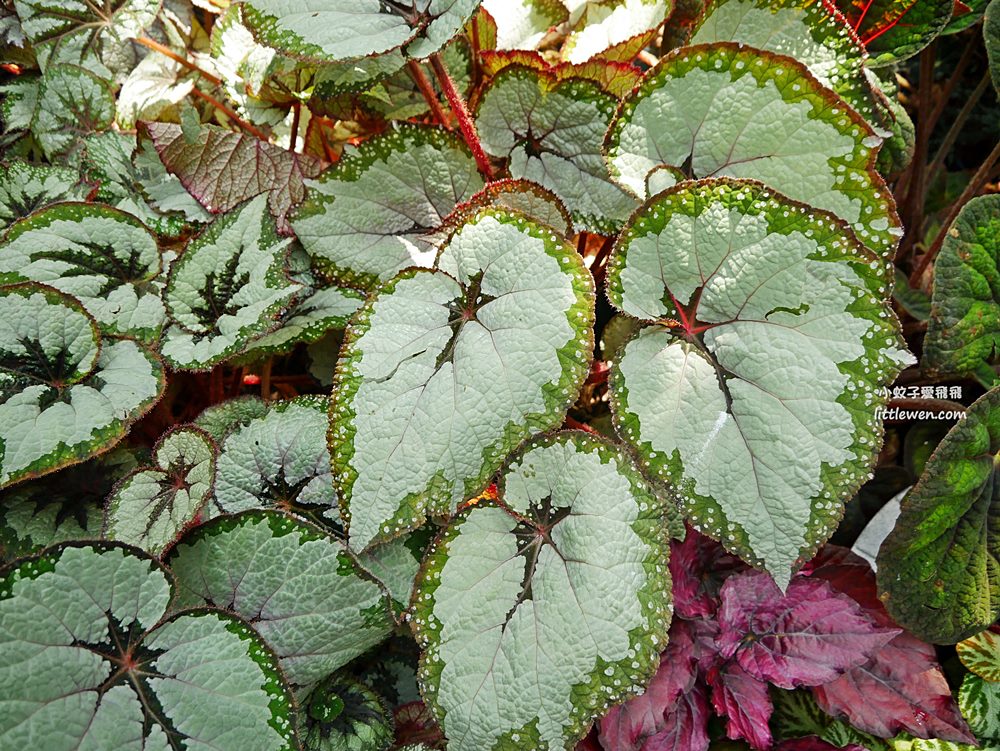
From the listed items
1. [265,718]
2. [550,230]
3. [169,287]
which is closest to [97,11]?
[169,287]

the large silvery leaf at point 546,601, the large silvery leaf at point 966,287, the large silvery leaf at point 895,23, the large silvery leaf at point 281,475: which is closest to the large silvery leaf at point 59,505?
the large silvery leaf at point 281,475

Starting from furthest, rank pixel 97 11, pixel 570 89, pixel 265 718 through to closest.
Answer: pixel 97 11 → pixel 570 89 → pixel 265 718

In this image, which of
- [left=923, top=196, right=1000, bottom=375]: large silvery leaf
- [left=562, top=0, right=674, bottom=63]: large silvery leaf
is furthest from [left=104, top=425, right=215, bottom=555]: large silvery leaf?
[left=923, top=196, right=1000, bottom=375]: large silvery leaf

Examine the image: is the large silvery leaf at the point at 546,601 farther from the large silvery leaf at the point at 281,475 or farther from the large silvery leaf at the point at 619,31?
the large silvery leaf at the point at 619,31

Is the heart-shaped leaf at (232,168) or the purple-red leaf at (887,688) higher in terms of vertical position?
the heart-shaped leaf at (232,168)

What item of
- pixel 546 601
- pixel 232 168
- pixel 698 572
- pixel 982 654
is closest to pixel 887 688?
pixel 982 654

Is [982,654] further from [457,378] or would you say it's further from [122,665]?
[122,665]

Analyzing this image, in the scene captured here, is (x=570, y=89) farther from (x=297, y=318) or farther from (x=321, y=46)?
(x=297, y=318)
